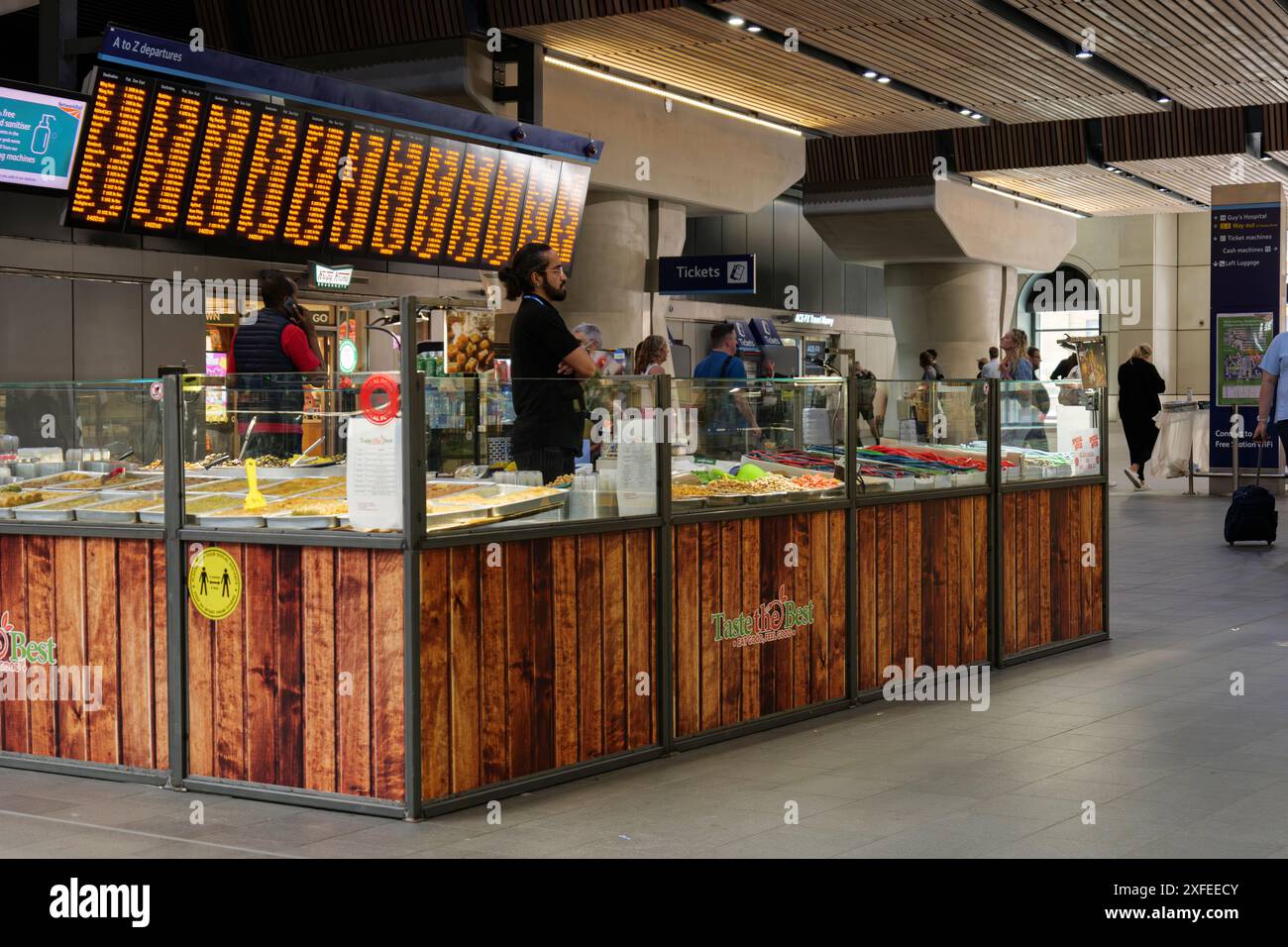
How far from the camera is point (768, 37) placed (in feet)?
44.3

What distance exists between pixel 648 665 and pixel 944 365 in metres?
20.6

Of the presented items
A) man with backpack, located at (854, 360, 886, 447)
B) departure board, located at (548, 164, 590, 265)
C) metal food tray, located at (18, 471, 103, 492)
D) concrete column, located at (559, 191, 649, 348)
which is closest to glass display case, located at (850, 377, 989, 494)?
man with backpack, located at (854, 360, 886, 447)

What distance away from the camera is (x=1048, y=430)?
25.6ft

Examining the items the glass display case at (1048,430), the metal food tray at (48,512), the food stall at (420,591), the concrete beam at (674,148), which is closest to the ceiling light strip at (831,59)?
the concrete beam at (674,148)

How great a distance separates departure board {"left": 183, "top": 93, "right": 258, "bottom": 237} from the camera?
10.4 metres

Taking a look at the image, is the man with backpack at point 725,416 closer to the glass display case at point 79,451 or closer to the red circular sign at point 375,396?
the red circular sign at point 375,396

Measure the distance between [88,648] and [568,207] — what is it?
8965 millimetres

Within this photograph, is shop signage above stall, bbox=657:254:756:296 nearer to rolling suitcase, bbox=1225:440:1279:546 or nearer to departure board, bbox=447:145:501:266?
departure board, bbox=447:145:501:266

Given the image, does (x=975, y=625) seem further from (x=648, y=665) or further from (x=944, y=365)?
(x=944, y=365)

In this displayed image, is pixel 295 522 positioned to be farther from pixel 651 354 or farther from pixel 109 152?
pixel 109 152

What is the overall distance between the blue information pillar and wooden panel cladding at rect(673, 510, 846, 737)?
12292mm

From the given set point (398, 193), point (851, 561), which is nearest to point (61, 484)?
point (851, 561)
